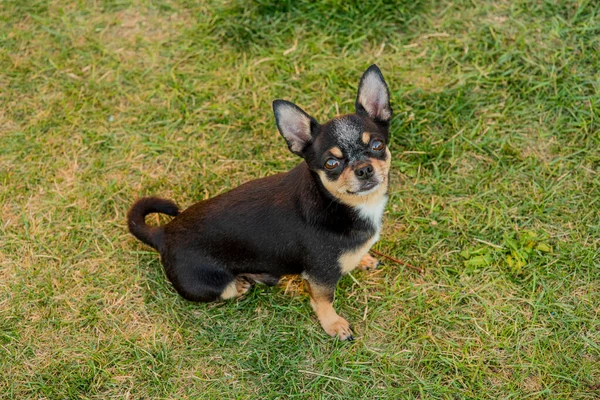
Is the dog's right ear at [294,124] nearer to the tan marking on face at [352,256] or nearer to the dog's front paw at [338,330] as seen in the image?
the tan marking on face at [352,256]

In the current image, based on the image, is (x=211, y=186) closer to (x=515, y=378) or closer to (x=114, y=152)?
(x=114, y=152)

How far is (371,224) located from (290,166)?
1.48 metres

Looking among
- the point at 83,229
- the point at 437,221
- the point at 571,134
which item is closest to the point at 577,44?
the point at 571,134

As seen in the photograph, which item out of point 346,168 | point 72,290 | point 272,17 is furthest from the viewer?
point 272,17

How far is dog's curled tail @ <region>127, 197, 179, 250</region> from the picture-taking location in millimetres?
4398

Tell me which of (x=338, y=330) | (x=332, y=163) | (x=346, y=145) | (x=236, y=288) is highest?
(x=346, y=145)

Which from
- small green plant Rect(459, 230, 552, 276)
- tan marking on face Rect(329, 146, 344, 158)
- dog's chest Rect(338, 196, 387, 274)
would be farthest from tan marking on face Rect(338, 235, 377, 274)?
small green plant Rect(459, 230, 552, 276)

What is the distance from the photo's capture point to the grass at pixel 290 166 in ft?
14.0

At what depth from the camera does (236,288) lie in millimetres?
4445

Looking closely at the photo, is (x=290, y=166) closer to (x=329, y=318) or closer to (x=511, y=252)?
(x=329, y=318)

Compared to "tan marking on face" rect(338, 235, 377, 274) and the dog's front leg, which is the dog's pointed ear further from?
the dog's front leg

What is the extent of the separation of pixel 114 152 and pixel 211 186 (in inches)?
40.8

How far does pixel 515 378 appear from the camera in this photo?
4.09 m

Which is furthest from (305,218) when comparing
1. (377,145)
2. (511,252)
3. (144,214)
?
(511,252)
